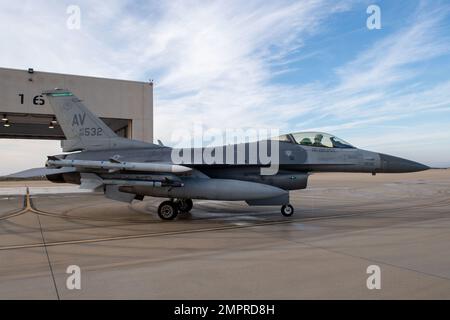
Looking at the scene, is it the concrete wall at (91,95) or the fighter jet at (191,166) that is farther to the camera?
the concrete wall at (91,95)

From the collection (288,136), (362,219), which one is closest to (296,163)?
(288,136)

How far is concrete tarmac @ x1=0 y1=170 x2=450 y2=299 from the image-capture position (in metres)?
4.02

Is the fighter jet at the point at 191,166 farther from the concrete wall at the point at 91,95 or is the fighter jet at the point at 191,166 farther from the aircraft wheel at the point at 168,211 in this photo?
the concrete wall at the point at 91,95

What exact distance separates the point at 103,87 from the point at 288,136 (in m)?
13.4

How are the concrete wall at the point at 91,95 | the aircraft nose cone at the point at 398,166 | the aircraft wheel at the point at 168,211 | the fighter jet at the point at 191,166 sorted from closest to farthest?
the fighter jet at the point at 191,166
the aircraft wheel at the point at 168,211
the aircraft nose cone at the point at 398,166
the concrete wall at the point at 91,95

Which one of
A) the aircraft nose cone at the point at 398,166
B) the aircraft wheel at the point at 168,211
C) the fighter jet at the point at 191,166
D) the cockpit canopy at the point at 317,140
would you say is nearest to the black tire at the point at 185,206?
the fighter jet at the point at 191,166

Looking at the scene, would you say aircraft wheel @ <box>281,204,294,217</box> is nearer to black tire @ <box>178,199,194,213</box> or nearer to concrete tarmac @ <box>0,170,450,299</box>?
concrete tarmac @ <box>0,170,450,299</box>

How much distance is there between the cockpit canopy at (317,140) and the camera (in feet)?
34.8

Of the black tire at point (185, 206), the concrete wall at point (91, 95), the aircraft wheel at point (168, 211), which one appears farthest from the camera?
the concrete wall at point (91, 95)

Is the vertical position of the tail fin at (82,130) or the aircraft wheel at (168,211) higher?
the tail fin at (82,130)

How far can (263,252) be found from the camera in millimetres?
5898

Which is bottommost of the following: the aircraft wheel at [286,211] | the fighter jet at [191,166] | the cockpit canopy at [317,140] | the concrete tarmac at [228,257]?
the concrete tarmac at [228,257]

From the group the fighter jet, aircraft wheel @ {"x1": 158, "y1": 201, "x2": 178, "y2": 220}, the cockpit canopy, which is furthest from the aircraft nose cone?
aircraft wheel @ {"x1": 158, "y1": 201, "x2": 178, "y2": 220}

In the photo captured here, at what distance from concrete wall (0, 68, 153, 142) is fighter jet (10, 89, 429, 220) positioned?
8394 millimetres
